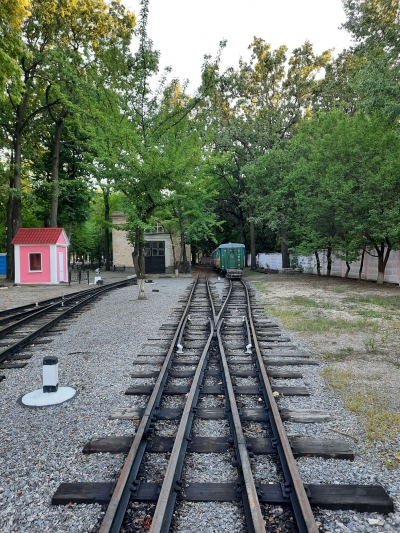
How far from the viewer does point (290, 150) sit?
28422 mm

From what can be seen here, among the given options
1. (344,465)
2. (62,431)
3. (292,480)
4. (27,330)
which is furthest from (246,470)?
(27,330)

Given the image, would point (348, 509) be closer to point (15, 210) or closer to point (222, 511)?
point (222, 511)

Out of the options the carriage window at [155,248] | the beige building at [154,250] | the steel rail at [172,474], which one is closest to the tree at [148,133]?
the steel rail at [172,474]

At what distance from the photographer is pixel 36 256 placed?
2338 centimetres

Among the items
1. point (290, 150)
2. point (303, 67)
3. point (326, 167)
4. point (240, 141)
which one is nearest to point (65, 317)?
point (326, 167)

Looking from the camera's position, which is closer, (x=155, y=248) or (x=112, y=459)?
(x=112, y=459)

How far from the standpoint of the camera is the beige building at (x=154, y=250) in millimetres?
37469

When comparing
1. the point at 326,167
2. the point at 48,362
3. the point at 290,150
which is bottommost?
the point at 48,362

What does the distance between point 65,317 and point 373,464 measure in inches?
386

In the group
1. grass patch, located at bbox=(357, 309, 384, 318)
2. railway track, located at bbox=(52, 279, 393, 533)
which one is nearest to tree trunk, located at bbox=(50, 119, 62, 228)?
grass patch, located at bbox=(357, 309, 384, 318)

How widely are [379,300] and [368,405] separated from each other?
1028 cm

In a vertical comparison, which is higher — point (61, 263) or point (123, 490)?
point (61, 263)

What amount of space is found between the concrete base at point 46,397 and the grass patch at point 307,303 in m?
9.78

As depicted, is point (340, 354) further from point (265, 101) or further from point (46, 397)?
point (265, 101)
